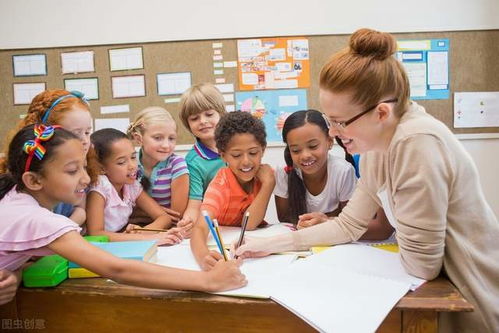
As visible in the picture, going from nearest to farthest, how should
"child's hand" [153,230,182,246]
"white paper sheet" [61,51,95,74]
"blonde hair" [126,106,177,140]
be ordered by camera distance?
"child's hand" [153,230,182,246] → "blonde hair" [126,106,177,140] → "white paper sheet" [61,51,95,74]

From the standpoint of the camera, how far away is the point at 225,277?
915 mm

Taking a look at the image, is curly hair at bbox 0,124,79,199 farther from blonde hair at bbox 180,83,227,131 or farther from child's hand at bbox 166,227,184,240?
blonde hair at bbox 180,83,227,131

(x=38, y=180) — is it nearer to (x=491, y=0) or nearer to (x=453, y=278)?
(x=453, y=278)

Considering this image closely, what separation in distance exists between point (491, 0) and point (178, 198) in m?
3.05

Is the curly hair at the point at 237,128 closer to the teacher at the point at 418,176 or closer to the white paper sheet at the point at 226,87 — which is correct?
the teacher at the point at 418,176

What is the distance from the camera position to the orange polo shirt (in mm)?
1579

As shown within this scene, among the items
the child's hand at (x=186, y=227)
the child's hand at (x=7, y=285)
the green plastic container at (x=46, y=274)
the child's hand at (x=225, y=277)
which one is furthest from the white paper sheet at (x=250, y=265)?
the child's hand at (x=7, y=285)

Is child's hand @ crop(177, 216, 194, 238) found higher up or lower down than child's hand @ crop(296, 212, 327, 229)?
lower down

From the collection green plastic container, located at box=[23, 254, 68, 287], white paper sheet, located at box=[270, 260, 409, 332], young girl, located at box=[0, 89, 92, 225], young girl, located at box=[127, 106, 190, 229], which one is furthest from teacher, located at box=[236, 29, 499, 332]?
young girl, located at box=[127, 106, 190, 229]

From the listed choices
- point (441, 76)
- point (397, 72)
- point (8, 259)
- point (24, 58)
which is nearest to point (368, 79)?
point (397, 72)

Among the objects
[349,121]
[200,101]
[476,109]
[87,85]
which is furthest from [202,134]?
[476,109]

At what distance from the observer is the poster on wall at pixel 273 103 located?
3.35 metres

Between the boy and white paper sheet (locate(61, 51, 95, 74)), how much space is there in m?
2.20

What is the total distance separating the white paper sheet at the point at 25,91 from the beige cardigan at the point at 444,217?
132 inches
